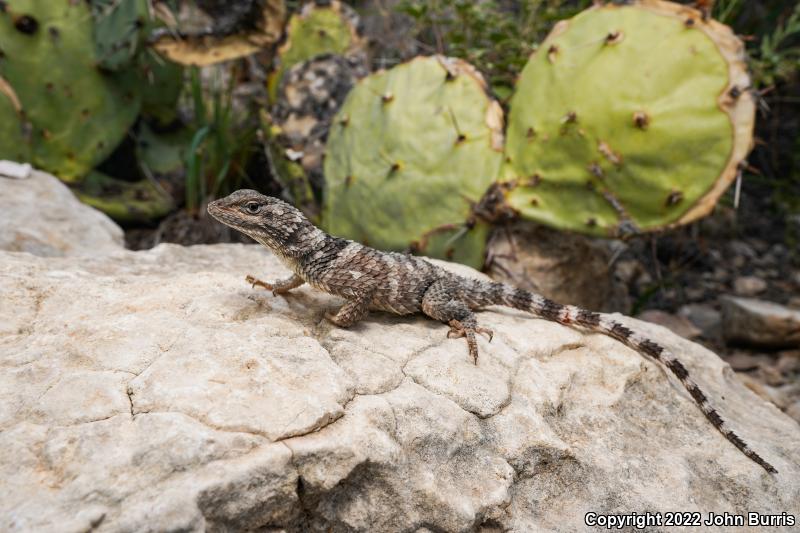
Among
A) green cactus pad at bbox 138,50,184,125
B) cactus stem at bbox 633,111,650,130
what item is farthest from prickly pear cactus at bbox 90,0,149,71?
cactus stem at bbox 633,111,650,130

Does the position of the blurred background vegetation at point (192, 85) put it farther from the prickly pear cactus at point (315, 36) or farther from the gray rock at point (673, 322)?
the gray rock at point (673, 322)

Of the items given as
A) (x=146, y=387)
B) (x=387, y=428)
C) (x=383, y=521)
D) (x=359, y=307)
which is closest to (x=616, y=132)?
(x=359, y=307)

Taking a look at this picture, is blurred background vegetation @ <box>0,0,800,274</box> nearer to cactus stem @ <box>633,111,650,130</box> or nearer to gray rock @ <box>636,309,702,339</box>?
gray rock @ <box>636,309,702,339</box>

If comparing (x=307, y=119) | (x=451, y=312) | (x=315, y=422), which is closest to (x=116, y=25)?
(x=307, y=119)

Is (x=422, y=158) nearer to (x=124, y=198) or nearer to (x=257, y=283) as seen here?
(x=257, y=283)

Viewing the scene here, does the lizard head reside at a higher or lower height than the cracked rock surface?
higher

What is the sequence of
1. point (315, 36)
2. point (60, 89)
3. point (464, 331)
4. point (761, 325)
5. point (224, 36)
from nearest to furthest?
point (464, 331) → point (60, 89) → point (761, 325) → point (224, 36) → point (315, 36)

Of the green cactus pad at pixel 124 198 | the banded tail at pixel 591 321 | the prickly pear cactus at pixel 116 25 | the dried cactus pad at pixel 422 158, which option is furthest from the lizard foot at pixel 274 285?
the prickly pear cactus at pixel 116 25
